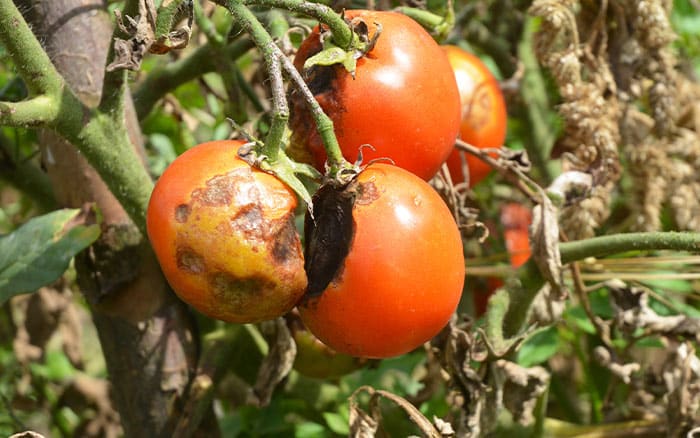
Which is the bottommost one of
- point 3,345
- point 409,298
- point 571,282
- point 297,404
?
point 3,345

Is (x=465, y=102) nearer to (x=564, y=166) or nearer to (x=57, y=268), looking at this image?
(x=564, y=166)

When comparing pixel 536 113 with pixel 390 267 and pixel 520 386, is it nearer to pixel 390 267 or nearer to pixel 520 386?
pixel 520 386

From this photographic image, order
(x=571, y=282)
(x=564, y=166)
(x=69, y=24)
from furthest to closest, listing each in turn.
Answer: (x=571, y=282)
(x=564, y=166)
(x=69, y=24)

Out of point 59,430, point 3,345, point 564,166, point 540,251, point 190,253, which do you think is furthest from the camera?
point 3,345

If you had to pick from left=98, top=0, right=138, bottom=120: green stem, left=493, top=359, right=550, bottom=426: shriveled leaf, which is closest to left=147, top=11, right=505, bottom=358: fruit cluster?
left=98, top=0, right=138, bottom=120: green stem

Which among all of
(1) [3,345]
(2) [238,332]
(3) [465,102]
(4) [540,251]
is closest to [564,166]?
(3) [465,102]
